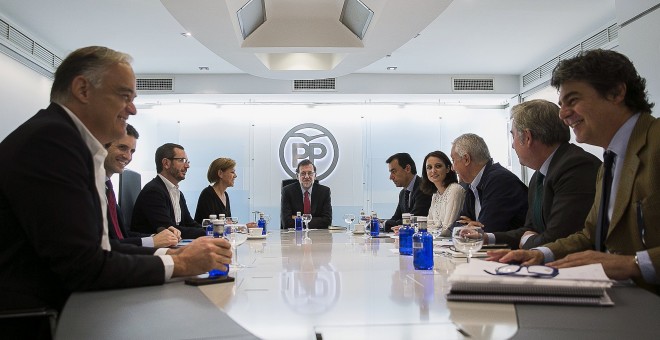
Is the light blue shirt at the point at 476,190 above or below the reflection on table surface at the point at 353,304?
above

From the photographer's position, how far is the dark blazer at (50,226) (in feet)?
4.19

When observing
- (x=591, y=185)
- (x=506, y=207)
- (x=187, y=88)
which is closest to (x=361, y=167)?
(x=187, y=88)

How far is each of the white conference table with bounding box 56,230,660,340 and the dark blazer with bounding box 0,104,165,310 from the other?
77 mm

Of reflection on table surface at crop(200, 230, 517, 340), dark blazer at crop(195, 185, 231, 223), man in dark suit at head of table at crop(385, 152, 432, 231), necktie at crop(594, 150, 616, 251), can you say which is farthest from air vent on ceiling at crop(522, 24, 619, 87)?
reflection on table surface at crop(200, 230, 517, 340)

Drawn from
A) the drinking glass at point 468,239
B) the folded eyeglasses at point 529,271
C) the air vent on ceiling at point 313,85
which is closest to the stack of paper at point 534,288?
the folded eyeglasses at point 529,271

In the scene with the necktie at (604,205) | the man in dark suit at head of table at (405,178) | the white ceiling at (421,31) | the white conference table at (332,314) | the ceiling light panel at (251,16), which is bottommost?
the white conference table at (332,314)

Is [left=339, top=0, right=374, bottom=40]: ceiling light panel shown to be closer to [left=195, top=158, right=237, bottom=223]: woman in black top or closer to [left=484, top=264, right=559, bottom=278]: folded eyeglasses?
[left=195, top=158, right=237, bottom=223]: woman in black top

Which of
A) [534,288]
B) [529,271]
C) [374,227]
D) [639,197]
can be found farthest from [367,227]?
[534,288]

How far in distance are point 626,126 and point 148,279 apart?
1601 millimetres

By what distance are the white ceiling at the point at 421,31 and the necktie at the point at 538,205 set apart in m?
2.13

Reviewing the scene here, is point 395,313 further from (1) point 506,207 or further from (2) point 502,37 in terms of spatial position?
(2) point 502,37

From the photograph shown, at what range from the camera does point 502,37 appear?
624cm

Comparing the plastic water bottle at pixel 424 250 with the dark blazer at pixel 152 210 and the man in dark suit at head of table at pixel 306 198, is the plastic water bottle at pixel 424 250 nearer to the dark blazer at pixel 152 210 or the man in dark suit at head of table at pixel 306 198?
the dark blazer at pixel 152 210

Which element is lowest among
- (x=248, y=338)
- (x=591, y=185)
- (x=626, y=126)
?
(x=248, y=338)
